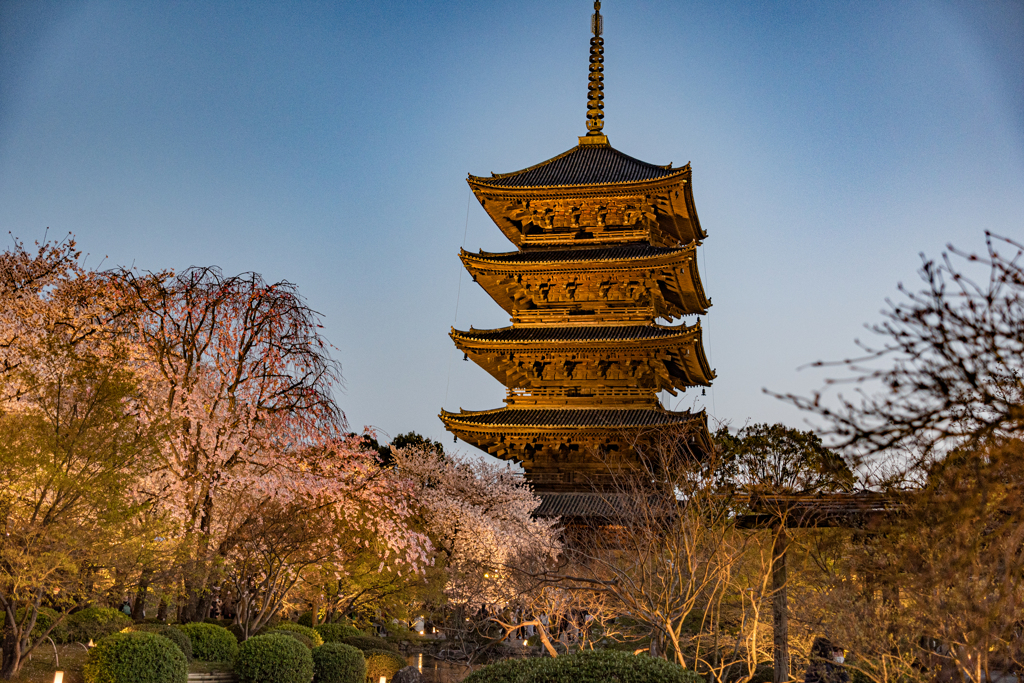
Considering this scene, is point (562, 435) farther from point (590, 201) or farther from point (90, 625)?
point (90, 625)

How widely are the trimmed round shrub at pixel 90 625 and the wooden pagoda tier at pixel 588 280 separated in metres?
16.8

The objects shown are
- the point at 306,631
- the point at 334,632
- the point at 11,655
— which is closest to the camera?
the point at 11,655

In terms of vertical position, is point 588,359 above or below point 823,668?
above

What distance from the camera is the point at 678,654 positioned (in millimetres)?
11531

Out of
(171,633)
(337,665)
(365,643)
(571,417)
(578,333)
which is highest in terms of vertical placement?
(578,333)

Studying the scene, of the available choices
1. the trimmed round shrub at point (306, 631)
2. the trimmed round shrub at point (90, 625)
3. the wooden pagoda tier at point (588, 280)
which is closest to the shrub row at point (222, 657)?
the trimmed round shrub at point (306, 631)

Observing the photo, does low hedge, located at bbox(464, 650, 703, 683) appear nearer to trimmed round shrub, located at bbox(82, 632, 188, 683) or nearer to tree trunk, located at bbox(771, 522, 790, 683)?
tree trunk, located at bbox(771, 522, 790, 683)

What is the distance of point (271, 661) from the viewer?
19.5m

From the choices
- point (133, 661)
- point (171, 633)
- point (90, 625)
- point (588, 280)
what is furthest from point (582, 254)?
point (133, 661)

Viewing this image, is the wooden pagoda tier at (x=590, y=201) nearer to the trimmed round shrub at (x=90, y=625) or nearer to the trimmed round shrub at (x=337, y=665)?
the trimmed round shrub at (x=337, y=665)

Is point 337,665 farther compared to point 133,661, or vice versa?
point 337,665

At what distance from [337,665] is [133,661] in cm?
603

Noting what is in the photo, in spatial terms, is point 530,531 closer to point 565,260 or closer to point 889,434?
point 565,260

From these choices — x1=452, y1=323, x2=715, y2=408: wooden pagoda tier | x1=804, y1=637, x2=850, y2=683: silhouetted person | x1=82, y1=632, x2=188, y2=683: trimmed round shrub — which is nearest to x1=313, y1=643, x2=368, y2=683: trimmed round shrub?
x1=82, y1=632, x2=188, y2=683: trimmed round shrub
